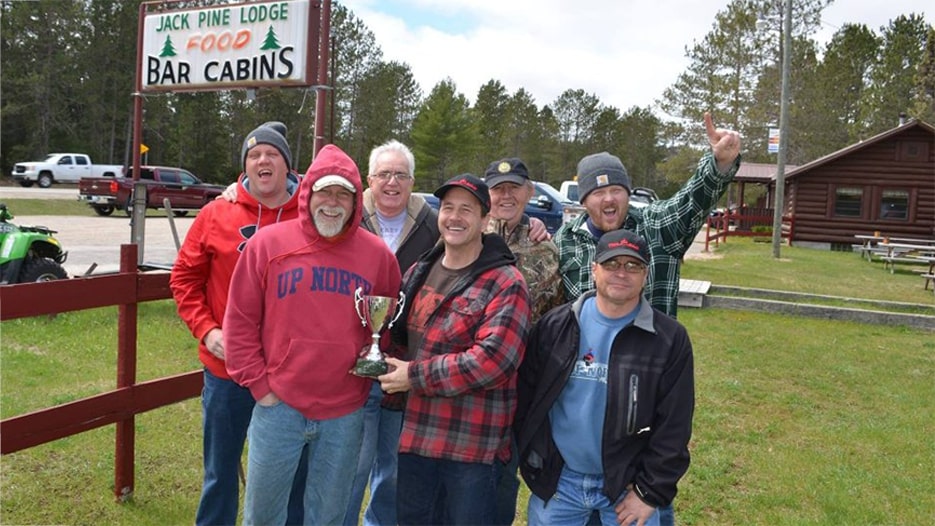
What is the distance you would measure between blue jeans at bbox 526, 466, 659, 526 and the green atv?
7.28 metres

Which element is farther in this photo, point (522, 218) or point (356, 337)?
point (522, 218)

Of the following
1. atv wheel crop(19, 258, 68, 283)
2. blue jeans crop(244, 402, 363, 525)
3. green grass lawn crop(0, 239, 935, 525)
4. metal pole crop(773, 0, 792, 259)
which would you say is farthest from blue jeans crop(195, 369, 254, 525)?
metal pole crop(773, 0, 792, 259)

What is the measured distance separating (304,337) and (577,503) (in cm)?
116

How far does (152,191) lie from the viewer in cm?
2402

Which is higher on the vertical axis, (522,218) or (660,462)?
(522,218)

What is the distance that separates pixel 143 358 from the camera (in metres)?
6.41

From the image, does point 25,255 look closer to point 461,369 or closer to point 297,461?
point 297,461

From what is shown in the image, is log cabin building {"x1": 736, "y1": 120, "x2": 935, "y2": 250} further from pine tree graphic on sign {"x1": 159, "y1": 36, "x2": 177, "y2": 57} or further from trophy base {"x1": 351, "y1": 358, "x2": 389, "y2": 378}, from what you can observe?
trophy base {"x1": 351, "y1": 358, "x2": 389, "y2": 378}

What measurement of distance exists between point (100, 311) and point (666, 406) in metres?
7.72

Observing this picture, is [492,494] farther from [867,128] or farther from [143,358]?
[867,128]

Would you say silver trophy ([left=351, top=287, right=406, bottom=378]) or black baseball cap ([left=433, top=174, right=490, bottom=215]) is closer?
silver trophy ([left=351, top=287, right=406, bottom=378])

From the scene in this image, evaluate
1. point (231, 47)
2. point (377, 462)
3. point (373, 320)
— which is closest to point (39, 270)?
point (231, 47)

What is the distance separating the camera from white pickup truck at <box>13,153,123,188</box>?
1284 inches

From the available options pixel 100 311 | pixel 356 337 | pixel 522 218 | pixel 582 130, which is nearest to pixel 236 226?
pixel 356 337
